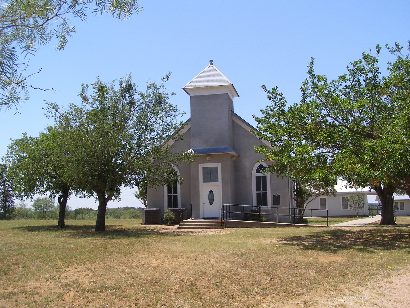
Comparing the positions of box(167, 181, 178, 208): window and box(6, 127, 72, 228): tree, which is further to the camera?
box(167, 181, 178, 208): window

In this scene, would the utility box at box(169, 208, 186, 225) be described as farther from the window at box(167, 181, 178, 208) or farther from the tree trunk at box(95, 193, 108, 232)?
the tree trunk at box(95, 193, 108, 232)

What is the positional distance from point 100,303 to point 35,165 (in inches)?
778

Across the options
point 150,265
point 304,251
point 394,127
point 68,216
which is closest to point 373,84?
point 394,127

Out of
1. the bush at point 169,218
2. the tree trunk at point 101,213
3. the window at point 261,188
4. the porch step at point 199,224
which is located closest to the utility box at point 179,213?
the bush at point 169,218

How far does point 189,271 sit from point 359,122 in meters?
10.3

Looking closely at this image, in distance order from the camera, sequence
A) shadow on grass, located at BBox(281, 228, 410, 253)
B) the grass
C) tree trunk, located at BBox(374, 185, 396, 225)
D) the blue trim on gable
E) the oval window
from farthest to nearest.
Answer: tree trunk, located at BBox(374, 185, 396, 225) < the oval window < the blue trim on gable < shadow on grass, located at BBox(281, 228, 410, 253) < the grass

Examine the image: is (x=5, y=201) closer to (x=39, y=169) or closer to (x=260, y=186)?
(x=39, y=169)

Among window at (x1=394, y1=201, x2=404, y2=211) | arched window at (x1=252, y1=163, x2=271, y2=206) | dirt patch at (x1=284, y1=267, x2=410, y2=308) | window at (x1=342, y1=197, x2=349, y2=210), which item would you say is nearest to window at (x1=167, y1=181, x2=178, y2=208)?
arched window at (x1=252, y1=163, x2=271, y2=206)

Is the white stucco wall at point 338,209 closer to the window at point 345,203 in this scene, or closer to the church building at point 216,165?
the window at point 345,203

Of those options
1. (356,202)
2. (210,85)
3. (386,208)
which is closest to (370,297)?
(210,85)

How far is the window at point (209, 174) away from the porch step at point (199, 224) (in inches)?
115

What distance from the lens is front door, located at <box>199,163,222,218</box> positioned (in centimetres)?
2689

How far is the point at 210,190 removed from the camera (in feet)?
88.9

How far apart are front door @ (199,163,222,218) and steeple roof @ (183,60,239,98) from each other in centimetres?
453
